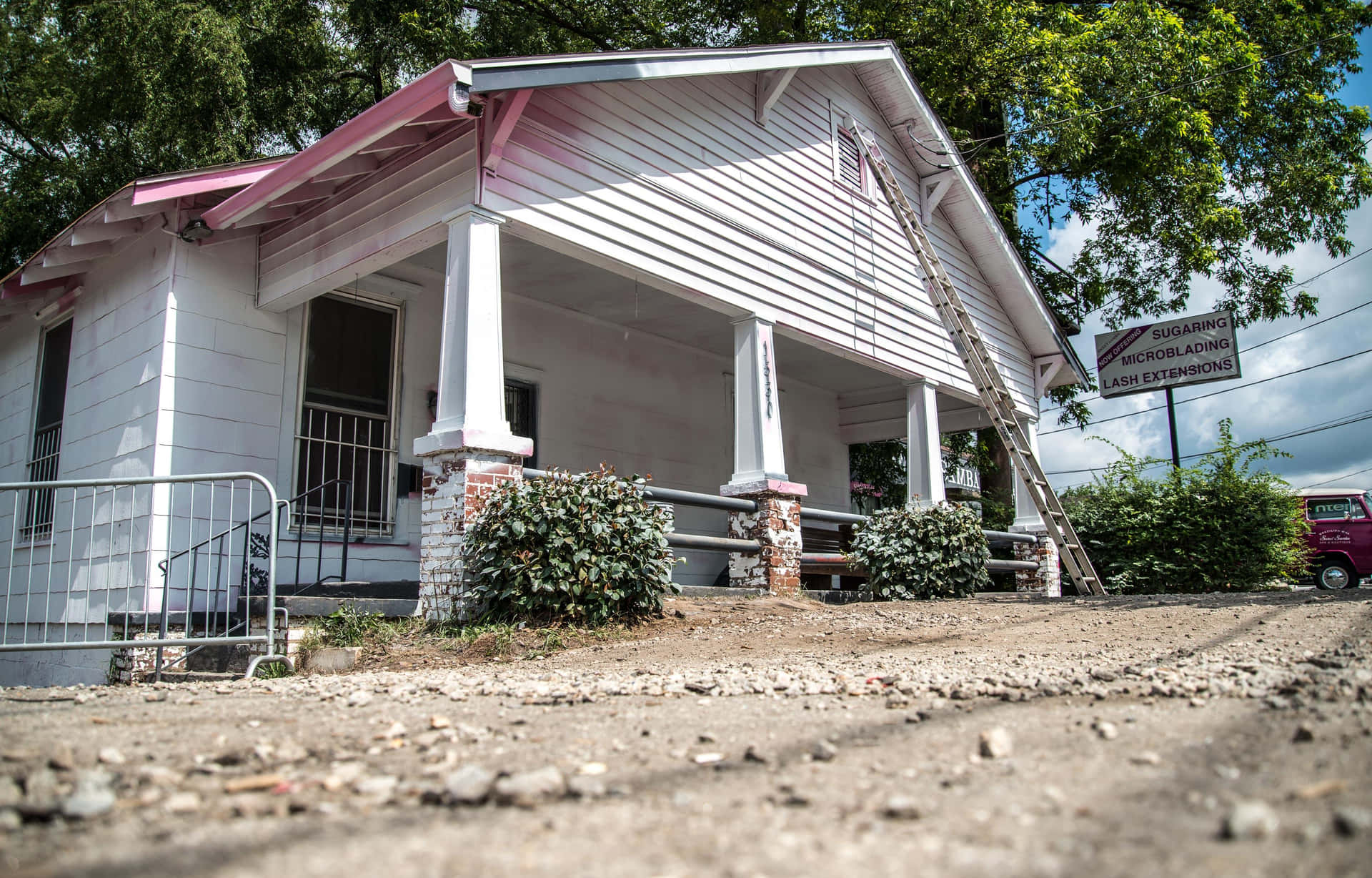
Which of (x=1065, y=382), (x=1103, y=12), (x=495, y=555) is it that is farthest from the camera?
(x=1103, y=12)

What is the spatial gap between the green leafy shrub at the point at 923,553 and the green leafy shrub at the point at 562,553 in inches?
155

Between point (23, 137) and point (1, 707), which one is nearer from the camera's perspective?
point (1, 707)

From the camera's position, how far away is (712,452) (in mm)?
13250

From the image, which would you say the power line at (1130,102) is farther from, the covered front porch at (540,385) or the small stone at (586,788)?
the small stone at (586,788)

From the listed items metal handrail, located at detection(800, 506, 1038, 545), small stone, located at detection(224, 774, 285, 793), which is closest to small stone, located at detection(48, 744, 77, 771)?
small stone, located at detection(224, 774, 285, 793)

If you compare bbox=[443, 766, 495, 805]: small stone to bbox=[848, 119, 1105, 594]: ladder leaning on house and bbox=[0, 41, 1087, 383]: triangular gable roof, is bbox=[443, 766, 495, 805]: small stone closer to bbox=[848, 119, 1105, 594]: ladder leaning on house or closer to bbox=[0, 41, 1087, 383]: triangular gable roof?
bbox=[0, 41, 1087, 383]: triangular gable roof

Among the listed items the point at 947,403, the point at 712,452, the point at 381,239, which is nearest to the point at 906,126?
the point at 947,403

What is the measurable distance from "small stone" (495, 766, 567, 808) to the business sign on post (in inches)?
710

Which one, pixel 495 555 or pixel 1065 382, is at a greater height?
pixel 1065 382

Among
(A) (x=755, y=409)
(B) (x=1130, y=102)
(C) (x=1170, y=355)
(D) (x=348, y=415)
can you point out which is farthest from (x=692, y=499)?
(C) (x=1170, y=355)

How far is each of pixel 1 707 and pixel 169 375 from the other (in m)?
4.33

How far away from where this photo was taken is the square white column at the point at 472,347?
6.94m

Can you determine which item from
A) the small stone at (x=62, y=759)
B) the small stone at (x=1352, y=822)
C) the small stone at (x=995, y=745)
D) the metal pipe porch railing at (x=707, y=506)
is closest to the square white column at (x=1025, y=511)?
the metal pipe porch railing at (x=707, y=506)

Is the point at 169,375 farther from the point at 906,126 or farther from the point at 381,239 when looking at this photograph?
the point at 906,126
